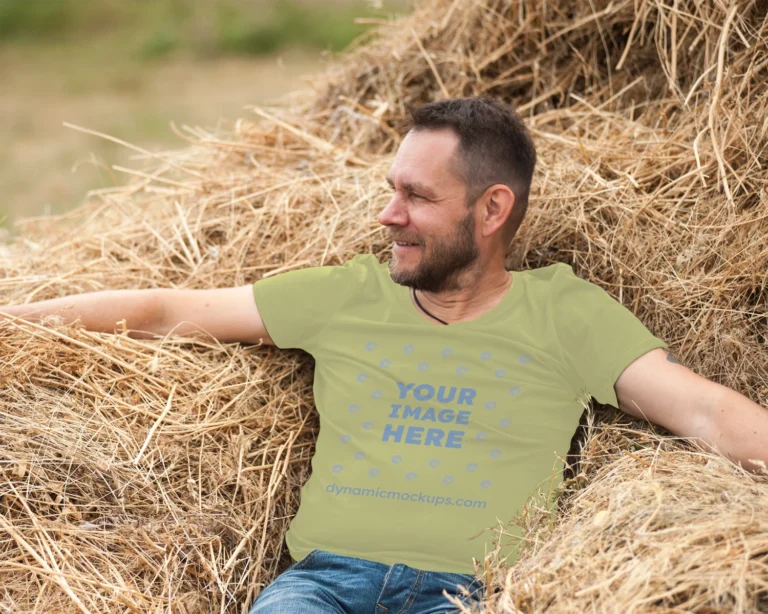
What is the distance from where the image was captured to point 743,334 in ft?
8.69

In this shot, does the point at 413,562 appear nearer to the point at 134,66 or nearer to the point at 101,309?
the point at 101,309

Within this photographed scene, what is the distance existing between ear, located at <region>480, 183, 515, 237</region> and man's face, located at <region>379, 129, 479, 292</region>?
2.1 inches

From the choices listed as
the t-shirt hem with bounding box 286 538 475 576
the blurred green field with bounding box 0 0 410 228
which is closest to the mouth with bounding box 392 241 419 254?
the t-shirt hem with bounding box 286 538 475 576

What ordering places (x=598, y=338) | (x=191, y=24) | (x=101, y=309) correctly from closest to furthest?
(x=598, y=338)
(x=101, y=309)
(x=191, y=24)

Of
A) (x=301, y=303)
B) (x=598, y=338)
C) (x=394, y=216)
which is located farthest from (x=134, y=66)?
(x=598, y=338)

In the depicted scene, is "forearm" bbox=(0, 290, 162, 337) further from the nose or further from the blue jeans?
the blue jeans

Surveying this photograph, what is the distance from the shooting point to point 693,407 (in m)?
2.31

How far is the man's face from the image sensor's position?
261 centimetres

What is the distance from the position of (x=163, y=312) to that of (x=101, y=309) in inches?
7.5

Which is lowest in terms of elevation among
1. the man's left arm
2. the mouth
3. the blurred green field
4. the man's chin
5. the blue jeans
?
the blurred green field

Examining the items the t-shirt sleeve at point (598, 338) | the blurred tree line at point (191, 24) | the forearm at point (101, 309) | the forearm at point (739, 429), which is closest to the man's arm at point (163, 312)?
the forearm at point (101, 309)

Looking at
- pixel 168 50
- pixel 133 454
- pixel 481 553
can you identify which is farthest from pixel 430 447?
pixel 168 50

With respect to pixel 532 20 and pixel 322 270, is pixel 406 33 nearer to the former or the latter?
pixel 532 20

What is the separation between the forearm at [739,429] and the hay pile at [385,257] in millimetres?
76
